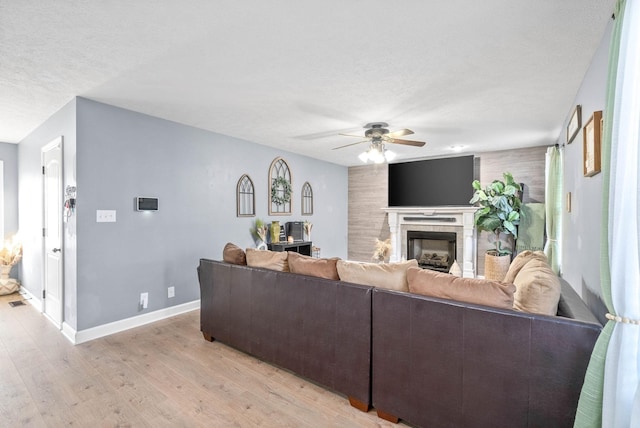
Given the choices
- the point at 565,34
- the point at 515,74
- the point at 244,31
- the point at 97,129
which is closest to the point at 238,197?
the point at 97,129

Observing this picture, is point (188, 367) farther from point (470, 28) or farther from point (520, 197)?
point (520, 197)

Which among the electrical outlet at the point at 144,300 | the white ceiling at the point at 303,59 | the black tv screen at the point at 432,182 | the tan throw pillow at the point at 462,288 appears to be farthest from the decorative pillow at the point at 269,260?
the black tv screen at the point at 432,182

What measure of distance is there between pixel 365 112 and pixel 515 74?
4.83 feet

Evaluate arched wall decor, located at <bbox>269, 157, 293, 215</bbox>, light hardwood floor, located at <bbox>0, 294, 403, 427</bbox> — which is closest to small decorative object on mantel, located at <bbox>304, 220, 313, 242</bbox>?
arched wall decor, located at <bbox>269, 157, 293, 215</bbox>

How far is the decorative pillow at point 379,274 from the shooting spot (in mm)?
2074

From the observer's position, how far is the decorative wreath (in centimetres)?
548

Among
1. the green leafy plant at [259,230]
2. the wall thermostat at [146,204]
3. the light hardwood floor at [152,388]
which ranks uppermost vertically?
the wall thermostat at [146,204]

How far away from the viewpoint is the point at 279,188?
5.59 metres

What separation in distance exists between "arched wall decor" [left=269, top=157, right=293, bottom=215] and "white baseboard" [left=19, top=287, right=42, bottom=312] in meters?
3.41

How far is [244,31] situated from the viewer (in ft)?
6.57

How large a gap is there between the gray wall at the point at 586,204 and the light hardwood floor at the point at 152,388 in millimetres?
1848

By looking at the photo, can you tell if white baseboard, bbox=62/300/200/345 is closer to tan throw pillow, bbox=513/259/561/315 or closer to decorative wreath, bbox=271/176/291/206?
decorative wreath, bbox=271/176/291/206

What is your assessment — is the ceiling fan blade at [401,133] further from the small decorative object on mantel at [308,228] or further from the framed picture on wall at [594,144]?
the small decorative object on mantel at [308,228]

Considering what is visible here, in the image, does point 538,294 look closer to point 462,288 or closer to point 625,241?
point 462,288
